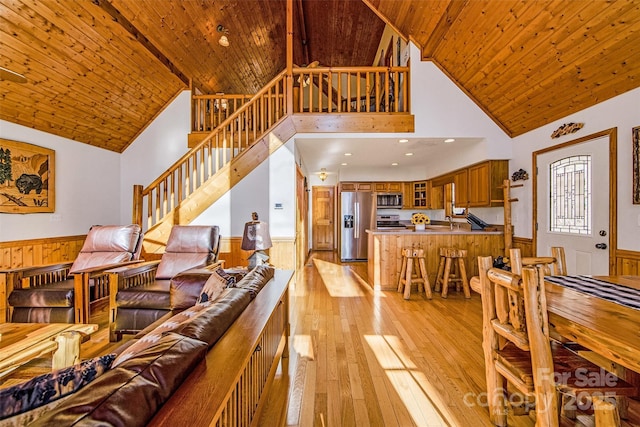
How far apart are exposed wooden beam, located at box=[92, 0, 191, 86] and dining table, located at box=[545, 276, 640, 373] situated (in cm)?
513

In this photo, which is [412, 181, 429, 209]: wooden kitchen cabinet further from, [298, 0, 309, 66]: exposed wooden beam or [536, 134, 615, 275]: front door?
[298, 0, 309, 66]: exposed wooden beam

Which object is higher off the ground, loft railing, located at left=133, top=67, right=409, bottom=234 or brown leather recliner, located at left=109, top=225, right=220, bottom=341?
loft railing, located at left=133, top=67, right=409, bottom=234

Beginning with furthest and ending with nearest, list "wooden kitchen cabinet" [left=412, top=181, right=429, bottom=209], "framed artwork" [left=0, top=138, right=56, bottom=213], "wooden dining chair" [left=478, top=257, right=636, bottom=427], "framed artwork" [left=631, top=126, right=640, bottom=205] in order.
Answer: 1. "wooden kitchen cabinet" [left=412, top=181, right=429, bottom=209]
2. "framed artwork" [left=0, top=138, right=56, bottom=213]
3. "framed artwork" [left=631, top=126, right=640, bottom=205]
4. "wooden dining chair" [left=478, top=257, right=636, bottom=427]

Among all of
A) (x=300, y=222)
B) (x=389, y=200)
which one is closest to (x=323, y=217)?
(x=389, y=200)

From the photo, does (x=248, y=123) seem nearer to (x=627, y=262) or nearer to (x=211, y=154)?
(x=211, y=154)

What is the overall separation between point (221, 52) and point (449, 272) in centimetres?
583

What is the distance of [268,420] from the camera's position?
1.69m

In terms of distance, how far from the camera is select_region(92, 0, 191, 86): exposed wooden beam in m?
3.46

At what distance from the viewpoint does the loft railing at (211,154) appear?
14.5 feet

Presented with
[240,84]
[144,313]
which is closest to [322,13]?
[240,84]

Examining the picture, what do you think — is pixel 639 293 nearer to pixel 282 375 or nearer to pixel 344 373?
pixel 344 373

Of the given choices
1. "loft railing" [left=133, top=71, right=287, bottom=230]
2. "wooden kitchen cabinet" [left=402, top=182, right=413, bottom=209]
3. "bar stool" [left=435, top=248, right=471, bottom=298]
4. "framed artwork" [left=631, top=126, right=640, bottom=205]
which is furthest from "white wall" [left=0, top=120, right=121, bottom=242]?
"framed artwork" [left=631, top=126, right=640, bottom=205]

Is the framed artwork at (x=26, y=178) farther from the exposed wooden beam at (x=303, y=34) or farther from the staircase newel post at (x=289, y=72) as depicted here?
the exposed wooden beam at (x=303, y=34)

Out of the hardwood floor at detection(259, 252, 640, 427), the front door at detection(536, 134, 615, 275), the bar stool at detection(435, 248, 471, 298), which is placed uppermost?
the front door at detection(536, 134, 615, 275)
